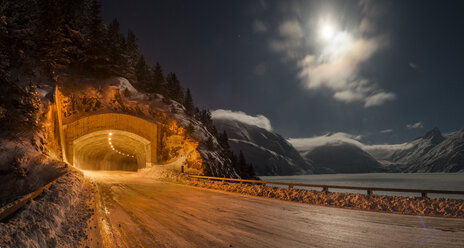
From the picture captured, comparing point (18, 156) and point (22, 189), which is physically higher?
point (18, 156)

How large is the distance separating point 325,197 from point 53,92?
102 ft

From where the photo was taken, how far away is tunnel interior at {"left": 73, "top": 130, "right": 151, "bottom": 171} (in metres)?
37.4

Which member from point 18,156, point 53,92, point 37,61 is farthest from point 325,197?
point 37,61

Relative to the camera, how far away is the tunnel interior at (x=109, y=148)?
37.4 m

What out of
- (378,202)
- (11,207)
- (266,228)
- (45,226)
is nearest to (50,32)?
(11,207)

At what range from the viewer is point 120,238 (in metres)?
6.53

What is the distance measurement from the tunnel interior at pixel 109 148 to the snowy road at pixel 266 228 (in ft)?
99.6

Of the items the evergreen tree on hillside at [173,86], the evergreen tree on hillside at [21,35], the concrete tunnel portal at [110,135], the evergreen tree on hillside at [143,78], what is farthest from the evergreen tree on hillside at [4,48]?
the evergreen tree on hillside at [173,86]

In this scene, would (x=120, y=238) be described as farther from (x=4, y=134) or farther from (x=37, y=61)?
(x=37, y=61)

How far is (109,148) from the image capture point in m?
50.7

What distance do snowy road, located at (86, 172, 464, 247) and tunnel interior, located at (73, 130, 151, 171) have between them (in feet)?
99.6

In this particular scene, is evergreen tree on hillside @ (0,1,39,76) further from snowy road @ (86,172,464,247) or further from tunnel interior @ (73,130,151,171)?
snowy road @ (86,172,464,247)

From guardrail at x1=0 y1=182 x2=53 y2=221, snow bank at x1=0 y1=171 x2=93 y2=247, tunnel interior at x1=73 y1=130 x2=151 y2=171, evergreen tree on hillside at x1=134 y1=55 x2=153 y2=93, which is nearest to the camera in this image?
snow bank at x1=0 y1=171 x2=93 y2=247

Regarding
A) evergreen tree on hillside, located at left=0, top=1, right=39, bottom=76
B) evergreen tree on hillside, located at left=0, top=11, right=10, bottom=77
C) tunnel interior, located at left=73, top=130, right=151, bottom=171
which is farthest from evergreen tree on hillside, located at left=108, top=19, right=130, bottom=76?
evergreen tree on hillside, located at left=0, top=11, right=10, bottom=77
